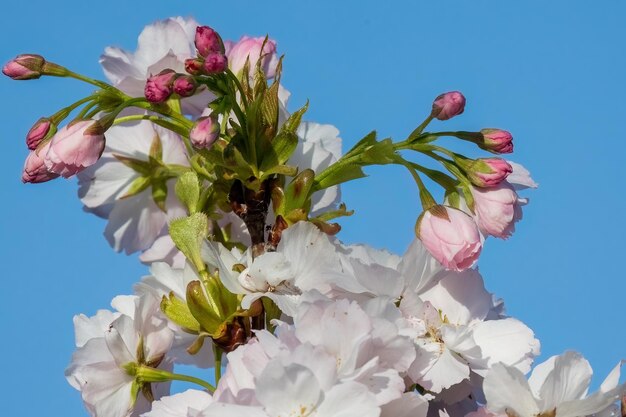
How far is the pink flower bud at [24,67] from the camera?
1.80 meters

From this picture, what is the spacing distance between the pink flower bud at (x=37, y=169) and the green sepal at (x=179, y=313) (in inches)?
10.6

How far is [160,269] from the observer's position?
1.71 meters

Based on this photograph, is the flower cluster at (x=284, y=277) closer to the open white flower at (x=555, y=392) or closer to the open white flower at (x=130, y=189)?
the open white flower at (x=555, y=392)

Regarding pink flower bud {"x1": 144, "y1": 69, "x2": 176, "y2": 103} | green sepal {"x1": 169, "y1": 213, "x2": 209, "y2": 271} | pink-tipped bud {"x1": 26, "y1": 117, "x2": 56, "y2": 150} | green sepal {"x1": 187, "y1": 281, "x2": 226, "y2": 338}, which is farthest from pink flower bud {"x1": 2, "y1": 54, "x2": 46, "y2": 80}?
green sepal {"x1": 187, "y1": 281, "x2": 226, "y2": 338}

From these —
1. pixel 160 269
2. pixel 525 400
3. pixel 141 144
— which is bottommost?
pixel 525 400

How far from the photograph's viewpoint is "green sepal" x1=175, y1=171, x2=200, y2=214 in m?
1.76

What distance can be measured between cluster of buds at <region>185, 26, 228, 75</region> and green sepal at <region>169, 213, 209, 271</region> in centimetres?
23

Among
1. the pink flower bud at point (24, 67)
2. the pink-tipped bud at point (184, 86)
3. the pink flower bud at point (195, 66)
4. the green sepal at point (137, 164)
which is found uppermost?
the pink flower bud at point (24, 67)

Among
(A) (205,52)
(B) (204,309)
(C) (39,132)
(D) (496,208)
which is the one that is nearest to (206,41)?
(A) (205,52)

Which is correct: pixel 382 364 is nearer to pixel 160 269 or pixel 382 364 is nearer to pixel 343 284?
pixel 343 284

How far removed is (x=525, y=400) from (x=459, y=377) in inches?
4.5

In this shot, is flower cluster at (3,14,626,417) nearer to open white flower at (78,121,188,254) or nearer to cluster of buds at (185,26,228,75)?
cluster of buds at (185,26,228,75)

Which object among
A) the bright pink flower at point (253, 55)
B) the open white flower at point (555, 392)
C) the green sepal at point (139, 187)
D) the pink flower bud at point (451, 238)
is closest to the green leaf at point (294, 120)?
the bright pink flower at point (253, 55)

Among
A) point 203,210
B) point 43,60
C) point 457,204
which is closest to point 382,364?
point 457,204
